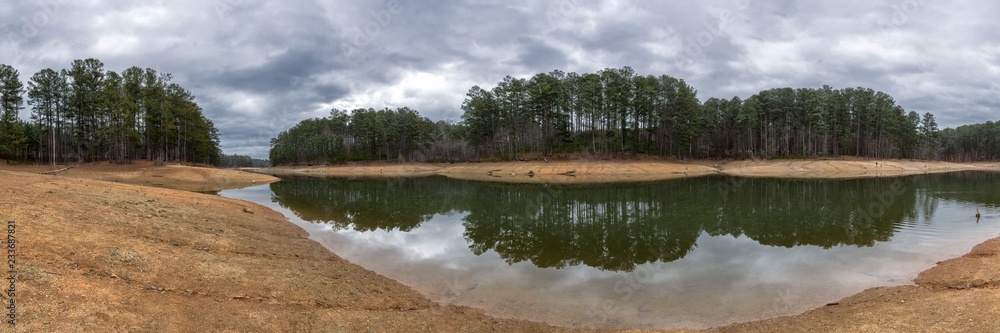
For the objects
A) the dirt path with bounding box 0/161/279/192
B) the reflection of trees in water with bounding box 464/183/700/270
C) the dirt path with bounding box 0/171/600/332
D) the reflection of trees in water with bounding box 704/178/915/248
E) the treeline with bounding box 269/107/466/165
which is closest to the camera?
the dirt path with bounding box 0/171/600/332

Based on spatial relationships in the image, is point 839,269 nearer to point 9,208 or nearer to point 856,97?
point 9,208

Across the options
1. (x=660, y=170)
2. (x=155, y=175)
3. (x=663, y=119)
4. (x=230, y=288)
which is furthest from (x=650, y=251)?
(x=663, y=119)

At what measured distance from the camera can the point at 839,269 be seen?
1326 cm

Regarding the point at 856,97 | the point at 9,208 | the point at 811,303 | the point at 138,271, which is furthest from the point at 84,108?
the point at 856,97

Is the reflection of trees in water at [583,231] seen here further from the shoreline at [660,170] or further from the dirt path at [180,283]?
the shoreline at [660,170]

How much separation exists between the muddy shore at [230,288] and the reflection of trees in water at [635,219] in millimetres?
5285

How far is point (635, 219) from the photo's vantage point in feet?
77.9

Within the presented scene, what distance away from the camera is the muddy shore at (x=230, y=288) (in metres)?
6.59

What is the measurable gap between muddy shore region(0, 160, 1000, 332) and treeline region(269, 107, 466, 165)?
99953 millimetres

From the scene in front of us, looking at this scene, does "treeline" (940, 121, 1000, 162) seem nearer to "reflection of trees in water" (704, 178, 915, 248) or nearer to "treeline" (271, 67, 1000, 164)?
"treeline" (271, 67, 1000, 164)

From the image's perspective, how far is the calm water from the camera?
408 inches

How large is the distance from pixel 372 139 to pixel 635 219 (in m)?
107

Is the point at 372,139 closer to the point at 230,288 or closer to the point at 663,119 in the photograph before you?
the point at 663,119

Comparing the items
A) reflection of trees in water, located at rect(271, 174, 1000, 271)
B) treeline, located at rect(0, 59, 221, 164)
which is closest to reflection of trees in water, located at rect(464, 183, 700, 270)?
reflection of trees in water, located at rect(271, 174, 1000, 271)
